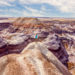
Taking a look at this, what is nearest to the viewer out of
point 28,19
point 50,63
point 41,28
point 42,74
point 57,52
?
point 42,74

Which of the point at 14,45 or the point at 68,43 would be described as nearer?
the point at 14,45

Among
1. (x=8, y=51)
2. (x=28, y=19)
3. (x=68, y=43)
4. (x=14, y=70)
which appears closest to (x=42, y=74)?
(x=14, y=70)

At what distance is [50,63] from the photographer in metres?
10.8

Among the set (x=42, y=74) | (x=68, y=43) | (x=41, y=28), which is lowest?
(x=68, y=43)

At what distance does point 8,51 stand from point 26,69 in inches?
763

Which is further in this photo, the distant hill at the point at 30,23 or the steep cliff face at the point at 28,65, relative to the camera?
the distant hill at the point at 30,23

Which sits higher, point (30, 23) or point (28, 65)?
point (28, 65)

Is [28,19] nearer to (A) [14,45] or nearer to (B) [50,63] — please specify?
(A) [14,45]

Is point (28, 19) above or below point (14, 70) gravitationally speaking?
below

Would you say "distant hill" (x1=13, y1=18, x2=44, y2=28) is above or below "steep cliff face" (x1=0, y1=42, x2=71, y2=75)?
below

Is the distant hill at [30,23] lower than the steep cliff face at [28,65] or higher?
lower

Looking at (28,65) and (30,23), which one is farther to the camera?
(30,23)

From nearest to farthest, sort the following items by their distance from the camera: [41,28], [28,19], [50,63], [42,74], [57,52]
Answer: [42,74]
[50,63]
[57,52]
[41,28]
[28,19]

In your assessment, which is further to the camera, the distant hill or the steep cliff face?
the distant hill
